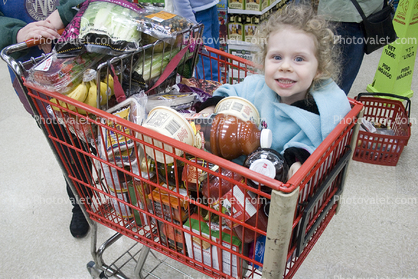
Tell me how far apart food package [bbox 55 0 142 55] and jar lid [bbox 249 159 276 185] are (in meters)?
0.56

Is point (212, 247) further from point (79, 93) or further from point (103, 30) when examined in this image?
point (103, 30)

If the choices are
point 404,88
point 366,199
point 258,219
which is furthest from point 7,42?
point 404,88

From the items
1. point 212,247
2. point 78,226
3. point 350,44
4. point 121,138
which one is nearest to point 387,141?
point 350,44

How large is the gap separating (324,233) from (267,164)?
1060 mm

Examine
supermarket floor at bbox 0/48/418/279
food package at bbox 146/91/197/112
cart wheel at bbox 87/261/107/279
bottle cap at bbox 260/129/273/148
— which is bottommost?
supermarket floor at bbox 0/48/418/279

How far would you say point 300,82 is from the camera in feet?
3.51

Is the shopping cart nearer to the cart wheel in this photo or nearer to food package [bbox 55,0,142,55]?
food package [bbox 55,0,142,55]

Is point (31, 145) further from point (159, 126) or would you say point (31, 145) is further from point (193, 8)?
point (159, 126)

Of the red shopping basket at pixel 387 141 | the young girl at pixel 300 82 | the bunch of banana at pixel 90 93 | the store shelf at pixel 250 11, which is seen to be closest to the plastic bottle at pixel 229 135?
the young girl at pixel 300 82

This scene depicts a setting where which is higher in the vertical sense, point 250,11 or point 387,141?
point 250,11

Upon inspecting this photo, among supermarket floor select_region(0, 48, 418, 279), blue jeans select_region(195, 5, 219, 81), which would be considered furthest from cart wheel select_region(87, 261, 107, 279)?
blue jeans select_region(195, 5, 219, 81)

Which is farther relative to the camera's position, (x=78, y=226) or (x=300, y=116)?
(x=78, y=226)

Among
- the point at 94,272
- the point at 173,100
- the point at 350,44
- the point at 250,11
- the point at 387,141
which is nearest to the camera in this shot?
the point at 173,100

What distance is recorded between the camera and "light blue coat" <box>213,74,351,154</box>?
40.8 inches
